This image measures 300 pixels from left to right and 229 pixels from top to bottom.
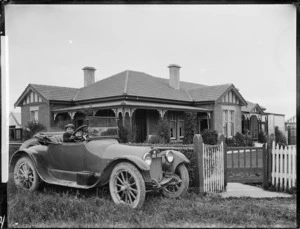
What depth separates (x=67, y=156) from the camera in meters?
4.54

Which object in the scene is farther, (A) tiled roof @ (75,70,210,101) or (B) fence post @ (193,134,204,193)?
(A) tiled roof @ (75,70,210,101)

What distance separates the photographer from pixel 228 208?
3.93m

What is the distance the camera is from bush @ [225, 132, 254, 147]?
29.8 ft

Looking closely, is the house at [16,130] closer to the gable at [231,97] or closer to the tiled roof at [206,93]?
the tiled roof at [206,93]

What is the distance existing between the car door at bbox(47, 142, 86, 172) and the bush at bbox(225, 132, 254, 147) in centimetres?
597

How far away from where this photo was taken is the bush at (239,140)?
9094 millimetres

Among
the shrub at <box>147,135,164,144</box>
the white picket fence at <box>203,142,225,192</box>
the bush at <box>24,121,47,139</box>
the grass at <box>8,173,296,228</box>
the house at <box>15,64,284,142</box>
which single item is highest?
the house at <box>15,64,284,142</box>

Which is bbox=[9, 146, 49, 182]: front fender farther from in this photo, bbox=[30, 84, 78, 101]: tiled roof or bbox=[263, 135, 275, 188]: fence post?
bbox=[263, 135, 275, 188]: fence post

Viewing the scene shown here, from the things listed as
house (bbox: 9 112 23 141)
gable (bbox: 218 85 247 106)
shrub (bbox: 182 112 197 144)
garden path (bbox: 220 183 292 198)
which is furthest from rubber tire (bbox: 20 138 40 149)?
gable (bbox: 218 85 247 106)

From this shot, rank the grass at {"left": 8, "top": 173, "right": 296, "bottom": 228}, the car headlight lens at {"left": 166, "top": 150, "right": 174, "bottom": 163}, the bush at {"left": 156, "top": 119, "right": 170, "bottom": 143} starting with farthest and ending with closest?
the bush at {"left": 156, "top": 119, "right": 170, "bottom": 143} < the car headlight lens at {"left": 166, "top": 150, "right": 174, "bottom": 163} < the grass at {"left": 8, "top": 173, "right": 296, "bottom": 228}

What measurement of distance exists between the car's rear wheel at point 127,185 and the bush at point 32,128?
295cm

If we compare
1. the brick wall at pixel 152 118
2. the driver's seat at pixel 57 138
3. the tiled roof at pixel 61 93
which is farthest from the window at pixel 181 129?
the driver's seat at pixel 57 138

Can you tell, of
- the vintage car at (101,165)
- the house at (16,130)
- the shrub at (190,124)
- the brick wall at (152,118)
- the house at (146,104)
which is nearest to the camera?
the vintage car at (101,165)

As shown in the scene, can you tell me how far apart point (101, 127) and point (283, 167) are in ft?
11.8
